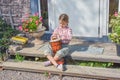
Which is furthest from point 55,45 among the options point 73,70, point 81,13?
point 81,13

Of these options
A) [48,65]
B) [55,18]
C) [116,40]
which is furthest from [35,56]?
[116,40]

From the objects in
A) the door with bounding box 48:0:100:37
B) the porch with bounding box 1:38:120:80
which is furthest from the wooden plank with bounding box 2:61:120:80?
the door with bounding box 48:0:100:37

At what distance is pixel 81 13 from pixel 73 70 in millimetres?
1581

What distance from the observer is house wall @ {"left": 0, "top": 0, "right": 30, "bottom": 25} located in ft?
18.9

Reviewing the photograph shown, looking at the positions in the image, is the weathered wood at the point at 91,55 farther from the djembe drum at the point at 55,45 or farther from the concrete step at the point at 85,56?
the djembe drum at the point at 55,45

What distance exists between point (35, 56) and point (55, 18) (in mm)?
1238

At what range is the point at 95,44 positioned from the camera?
5344 mm

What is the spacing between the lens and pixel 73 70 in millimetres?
4457

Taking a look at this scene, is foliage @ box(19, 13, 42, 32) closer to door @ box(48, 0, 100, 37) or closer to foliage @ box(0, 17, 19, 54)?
foliage @ box(0, 17, 19, 54)

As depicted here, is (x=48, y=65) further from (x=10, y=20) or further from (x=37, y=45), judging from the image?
(x=10, y=20)

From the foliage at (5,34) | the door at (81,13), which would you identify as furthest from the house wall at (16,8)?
the door at (81,13)

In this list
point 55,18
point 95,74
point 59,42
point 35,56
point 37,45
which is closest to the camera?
point 95,74

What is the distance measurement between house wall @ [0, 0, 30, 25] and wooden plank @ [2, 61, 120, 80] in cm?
143

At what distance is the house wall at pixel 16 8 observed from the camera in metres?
5.77
